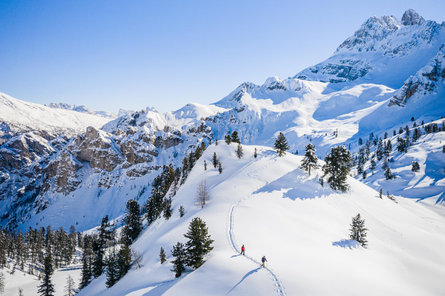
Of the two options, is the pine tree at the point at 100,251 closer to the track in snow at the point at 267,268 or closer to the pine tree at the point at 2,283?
the pine tree at the point at 2,283

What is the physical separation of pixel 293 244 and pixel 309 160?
3669cm

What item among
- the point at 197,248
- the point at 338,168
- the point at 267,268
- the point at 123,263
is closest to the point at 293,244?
the point at 267,268

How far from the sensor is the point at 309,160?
65625 mm

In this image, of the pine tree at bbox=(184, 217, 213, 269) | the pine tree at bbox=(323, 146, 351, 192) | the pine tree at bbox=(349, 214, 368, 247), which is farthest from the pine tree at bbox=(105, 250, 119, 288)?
the pine tree at bbox=(323, 146, 351, 192)

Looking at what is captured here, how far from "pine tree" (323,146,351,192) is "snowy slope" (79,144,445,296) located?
3.21 metres

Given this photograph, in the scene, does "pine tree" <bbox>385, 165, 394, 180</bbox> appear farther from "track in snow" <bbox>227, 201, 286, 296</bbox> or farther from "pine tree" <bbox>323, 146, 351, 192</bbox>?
"track in snow" <bbox>227, 201, 286, 296</bbox>

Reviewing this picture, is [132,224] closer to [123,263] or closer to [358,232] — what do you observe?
[123,263]

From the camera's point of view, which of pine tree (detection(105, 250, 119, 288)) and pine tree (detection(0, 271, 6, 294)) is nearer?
pine tree (detection(105, 250, 119, 288))

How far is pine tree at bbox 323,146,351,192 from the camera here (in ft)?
201

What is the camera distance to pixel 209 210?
48250mm

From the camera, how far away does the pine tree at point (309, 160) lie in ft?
213

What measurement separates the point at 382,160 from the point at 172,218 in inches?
5467

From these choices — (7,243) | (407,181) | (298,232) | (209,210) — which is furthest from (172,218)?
(407,181)

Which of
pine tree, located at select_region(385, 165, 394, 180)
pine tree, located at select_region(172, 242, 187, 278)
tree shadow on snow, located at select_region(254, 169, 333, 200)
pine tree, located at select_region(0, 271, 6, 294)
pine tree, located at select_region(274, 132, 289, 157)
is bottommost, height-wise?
pine tree, located at select_region(0, 271, 6, 294)
